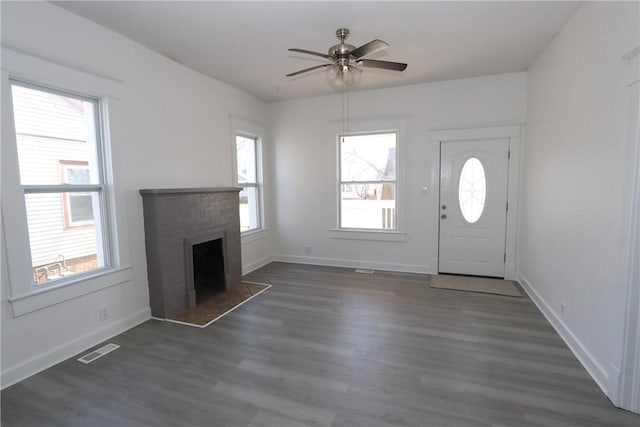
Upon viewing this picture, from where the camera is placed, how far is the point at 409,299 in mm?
3709

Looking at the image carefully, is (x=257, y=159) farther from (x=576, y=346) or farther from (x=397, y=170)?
(x=576, y=346)

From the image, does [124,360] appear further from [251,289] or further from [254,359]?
[251,289]

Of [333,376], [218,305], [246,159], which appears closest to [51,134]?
[218,305]

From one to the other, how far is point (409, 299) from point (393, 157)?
7.28ft

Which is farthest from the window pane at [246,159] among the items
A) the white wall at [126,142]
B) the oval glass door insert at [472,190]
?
the oval glass door insert at [472,190]

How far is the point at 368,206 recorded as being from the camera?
5047 millimetres

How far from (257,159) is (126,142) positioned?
8.11 ft

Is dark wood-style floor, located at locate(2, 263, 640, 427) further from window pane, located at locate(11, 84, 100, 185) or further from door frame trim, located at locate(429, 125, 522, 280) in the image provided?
window pane, located at locate(11, 84, 100, 185)

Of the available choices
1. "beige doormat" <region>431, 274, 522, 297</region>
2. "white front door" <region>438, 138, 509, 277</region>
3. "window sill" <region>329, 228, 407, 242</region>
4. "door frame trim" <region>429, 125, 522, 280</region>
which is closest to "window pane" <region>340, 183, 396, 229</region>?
"window sill" <region>329, 228, 407, 242</region>

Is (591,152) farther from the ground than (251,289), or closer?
farther from the ground

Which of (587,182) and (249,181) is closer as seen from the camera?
(587,182)

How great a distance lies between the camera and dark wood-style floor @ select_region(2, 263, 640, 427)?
1884 millimetres

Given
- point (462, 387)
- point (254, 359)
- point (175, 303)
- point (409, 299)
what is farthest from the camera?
point (409, 299)

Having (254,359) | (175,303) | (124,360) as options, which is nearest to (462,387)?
(254,359)
